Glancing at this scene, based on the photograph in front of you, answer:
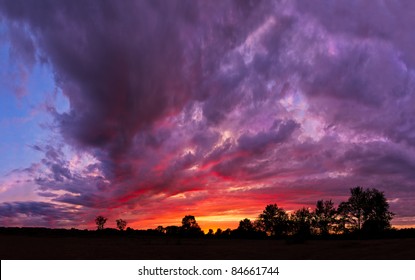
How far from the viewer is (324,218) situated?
12319 cm

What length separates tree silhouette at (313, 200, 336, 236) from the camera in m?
119

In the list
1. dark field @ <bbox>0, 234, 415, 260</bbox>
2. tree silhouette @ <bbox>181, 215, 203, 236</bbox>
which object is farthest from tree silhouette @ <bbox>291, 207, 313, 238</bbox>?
dark field @ <bbox>0, 234, 415, 260</bbox>

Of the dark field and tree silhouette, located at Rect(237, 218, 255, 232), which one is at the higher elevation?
tree silhouette, located at Rect(237, 218, 255, 232)

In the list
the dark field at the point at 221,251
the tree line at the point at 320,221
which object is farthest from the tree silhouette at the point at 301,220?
the dark field at the point at 221,251

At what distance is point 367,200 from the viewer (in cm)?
10325

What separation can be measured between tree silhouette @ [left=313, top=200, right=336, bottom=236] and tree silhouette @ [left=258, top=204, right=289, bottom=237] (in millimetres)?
14962

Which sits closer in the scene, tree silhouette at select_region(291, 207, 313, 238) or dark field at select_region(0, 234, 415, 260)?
dark field at select_region(0, 234, 415, 260)

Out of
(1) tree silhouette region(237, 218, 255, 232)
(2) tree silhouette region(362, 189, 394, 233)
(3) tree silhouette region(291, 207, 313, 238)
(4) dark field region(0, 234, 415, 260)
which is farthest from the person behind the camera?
(1) tree silhouette region(237, 218, 255, 232)

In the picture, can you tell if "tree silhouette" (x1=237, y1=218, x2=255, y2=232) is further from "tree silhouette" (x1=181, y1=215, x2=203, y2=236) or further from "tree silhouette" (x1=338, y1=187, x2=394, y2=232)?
"tree silhouette" (x1=338, y1=187, x2=394, y2=232)

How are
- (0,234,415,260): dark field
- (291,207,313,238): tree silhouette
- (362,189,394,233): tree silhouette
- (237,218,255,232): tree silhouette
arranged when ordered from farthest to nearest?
(237,218,255,232): tree silhouette, (291,207,313,238): tree silhouette, (362,189,394,233): tree silhouette, (0,234,415,260): dark field

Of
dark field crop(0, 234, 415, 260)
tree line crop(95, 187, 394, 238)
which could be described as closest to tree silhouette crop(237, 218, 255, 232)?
tree line crop(95, 187, 394, 238)

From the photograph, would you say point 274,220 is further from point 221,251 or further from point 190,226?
point 221,251
